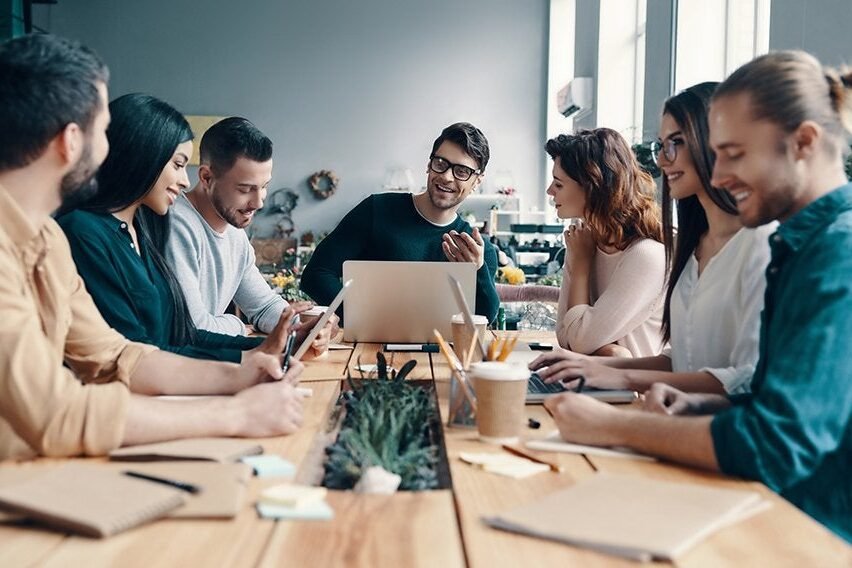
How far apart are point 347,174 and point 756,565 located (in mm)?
9306

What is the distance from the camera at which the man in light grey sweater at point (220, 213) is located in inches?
113

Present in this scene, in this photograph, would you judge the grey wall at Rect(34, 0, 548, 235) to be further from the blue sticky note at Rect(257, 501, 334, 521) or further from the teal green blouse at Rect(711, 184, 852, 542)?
the blue sticky note at Rect(257, 501, 334, 521)

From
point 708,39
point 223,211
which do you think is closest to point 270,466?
point 223,211

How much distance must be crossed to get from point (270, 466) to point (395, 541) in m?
0.31

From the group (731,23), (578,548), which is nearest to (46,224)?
(578,548)

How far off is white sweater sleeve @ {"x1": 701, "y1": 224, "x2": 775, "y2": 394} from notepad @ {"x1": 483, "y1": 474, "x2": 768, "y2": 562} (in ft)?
1.97

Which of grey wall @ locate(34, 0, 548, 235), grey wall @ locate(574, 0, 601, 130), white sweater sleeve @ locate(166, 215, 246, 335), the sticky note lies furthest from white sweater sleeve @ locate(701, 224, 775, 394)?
grey wall @ locate(34, 0, 548, 235)

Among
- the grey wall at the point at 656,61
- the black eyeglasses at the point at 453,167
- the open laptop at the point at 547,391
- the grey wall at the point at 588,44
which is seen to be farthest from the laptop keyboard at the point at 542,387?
the grey wall at the point at 588,44

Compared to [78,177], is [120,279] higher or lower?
lower

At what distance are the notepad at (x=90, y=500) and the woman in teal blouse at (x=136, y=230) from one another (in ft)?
3.33

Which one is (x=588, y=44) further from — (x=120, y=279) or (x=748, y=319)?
(x=748, y=319)

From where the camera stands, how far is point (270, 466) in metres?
1.21

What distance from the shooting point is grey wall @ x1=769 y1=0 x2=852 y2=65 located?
3.15 metres

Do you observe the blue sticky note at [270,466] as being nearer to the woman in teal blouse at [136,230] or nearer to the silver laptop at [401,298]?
the woman in teal blouse at [136,230]
